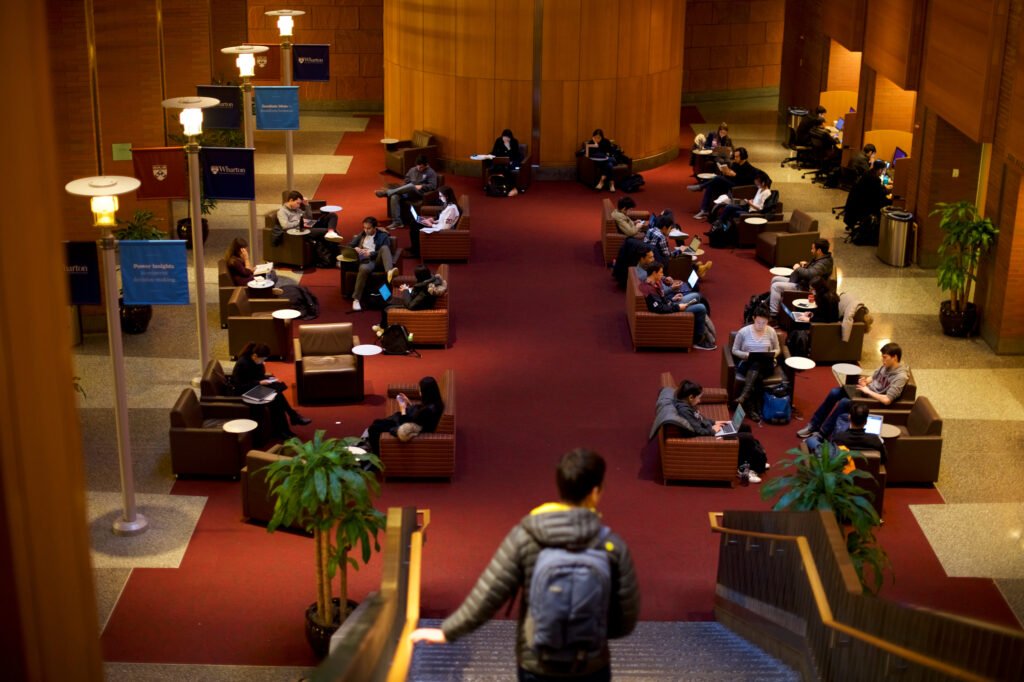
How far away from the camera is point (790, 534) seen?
824 cm

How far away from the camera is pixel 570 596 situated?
14.1 ft

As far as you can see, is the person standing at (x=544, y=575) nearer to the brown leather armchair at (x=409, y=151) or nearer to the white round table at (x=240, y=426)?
the white round table at (x=240, y=426)

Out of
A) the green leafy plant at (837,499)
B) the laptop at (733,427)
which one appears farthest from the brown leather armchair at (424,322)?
the green leafy plant at (837,499)

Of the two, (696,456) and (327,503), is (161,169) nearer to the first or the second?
(327,503)

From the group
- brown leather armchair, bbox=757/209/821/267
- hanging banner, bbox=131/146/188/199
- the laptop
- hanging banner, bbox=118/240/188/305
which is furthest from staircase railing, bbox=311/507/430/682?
brown leather armchair, bbox=757/209/821/267

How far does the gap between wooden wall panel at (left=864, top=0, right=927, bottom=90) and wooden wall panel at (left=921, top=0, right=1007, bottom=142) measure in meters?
0.30

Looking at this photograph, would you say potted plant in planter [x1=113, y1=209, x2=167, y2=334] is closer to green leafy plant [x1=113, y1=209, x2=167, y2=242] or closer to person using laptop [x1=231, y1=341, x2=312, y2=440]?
green leafy plant [x1=113, y1=209, x2=167, y2=242]

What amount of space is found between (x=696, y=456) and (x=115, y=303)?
5.17 m

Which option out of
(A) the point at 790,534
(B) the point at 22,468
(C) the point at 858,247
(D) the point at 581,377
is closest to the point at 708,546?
(A) the point at 790,534

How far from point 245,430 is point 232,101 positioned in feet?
20.5

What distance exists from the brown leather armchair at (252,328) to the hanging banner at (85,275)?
436cm

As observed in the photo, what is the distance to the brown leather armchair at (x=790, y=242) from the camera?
1805 cm

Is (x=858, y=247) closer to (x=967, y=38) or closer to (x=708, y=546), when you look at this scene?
(x=967, y=38)

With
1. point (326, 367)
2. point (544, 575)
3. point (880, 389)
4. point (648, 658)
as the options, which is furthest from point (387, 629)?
point (326, 367)
